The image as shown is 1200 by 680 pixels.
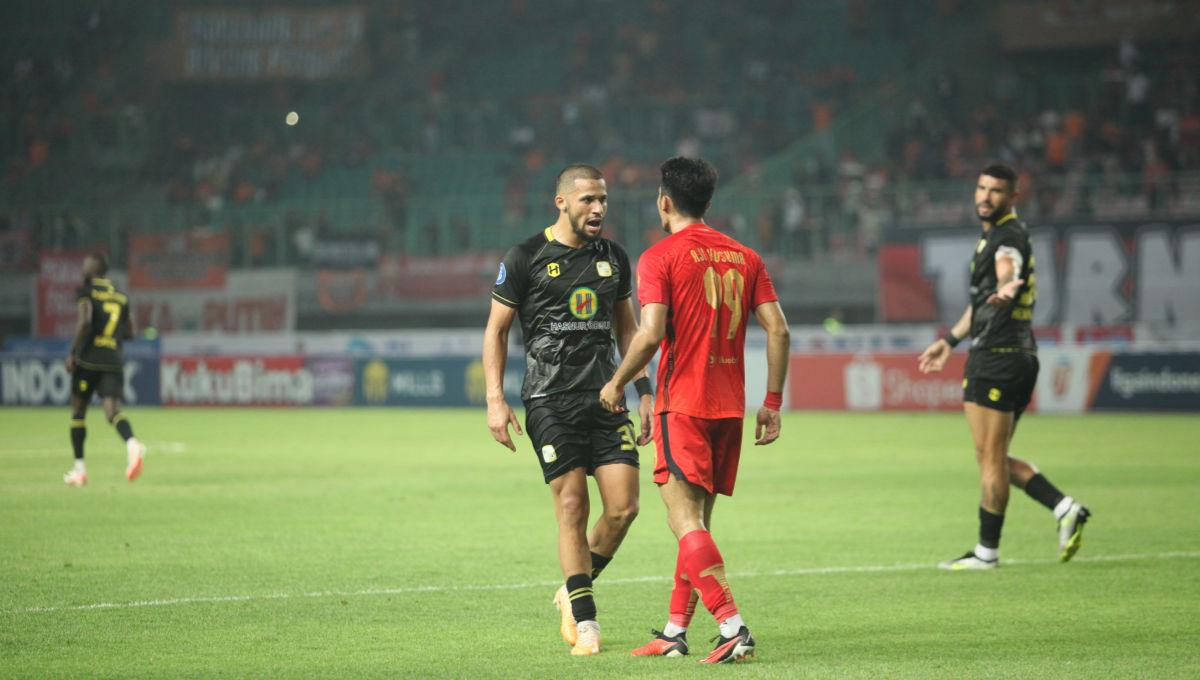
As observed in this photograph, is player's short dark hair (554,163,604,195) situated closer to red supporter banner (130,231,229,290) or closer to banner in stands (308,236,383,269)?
banner in stands (308,236,383,269)

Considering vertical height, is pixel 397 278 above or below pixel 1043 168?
below

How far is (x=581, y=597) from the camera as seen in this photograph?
734 cm

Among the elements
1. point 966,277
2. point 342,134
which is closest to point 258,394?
point 342,134

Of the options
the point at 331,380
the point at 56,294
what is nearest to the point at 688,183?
the point at 331,380

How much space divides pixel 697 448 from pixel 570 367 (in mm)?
822

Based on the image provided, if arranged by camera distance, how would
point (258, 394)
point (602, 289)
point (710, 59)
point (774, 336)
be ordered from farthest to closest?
point (710, 59) < point (258, 394) < point (602, 289) < point (774, 336)

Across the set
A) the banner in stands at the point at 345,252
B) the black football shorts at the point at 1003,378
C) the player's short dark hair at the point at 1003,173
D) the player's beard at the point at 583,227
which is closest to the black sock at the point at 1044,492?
the black football shorts at the point at 1003,378

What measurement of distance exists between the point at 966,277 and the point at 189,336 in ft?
57.2

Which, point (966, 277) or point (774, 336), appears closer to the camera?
point (774, 336)

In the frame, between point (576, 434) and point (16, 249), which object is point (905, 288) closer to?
point (16, 249)

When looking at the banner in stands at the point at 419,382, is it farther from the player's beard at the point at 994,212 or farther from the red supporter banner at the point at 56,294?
the player's beard at the point at 994,212

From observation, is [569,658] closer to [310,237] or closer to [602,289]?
[602,289]

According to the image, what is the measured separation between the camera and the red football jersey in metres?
7.01

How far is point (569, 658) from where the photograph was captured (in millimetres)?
7164
